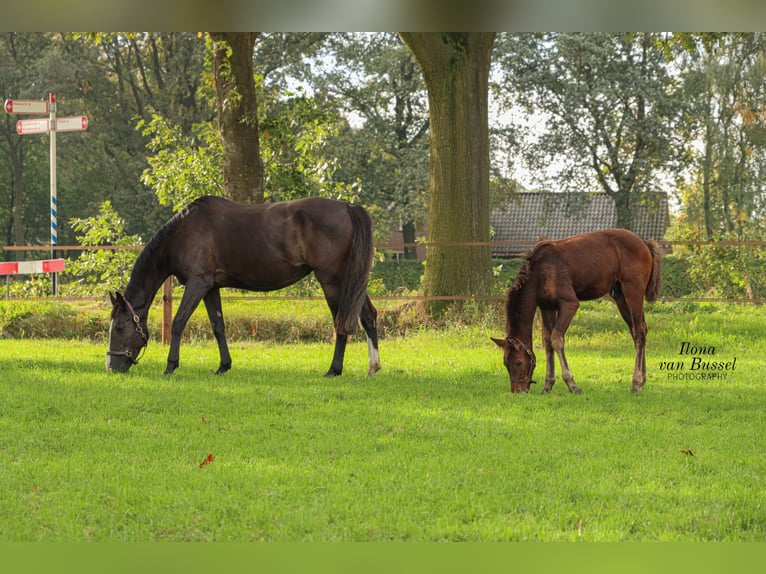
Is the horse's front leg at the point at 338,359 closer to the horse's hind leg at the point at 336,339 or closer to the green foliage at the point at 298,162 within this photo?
the horse's hind leg at the point at 336,339

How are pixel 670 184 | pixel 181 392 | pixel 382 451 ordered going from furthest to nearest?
pixel 670 184
pixel 181 392
pixel 382 451

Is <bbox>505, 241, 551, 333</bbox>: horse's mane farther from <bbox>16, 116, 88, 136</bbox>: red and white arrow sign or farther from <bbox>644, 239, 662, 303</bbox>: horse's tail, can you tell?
<bbox>16, 116, 88, 136</bbox>: red and white arrow sign

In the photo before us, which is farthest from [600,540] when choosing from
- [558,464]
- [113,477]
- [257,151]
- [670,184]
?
[670,184]

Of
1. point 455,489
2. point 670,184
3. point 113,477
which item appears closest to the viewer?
point 455,489

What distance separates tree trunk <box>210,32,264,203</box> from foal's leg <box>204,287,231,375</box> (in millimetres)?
5230

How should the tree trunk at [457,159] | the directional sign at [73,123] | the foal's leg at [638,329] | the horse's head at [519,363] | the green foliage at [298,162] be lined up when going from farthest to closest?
the green foliage at [298,162] → the tree trunk at [457,159] → the directional sign at [73,123] → the foal's leg at [638,329] → the horse's head at [519,363]

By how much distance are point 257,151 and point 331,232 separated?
6.20m

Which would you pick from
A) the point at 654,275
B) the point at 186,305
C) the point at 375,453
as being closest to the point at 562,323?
the point at 654,275

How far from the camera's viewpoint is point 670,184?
31.3 meters

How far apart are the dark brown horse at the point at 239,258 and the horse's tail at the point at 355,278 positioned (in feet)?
0.08

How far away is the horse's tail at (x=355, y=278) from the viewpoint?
9398 millimetres

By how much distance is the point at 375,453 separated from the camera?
233 inches

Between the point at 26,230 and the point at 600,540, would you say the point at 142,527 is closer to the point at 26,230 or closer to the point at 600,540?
the point at 600,540

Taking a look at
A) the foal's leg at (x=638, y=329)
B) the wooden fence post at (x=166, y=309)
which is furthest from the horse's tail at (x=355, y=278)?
the wooden fence post at (x=166, y=309)
